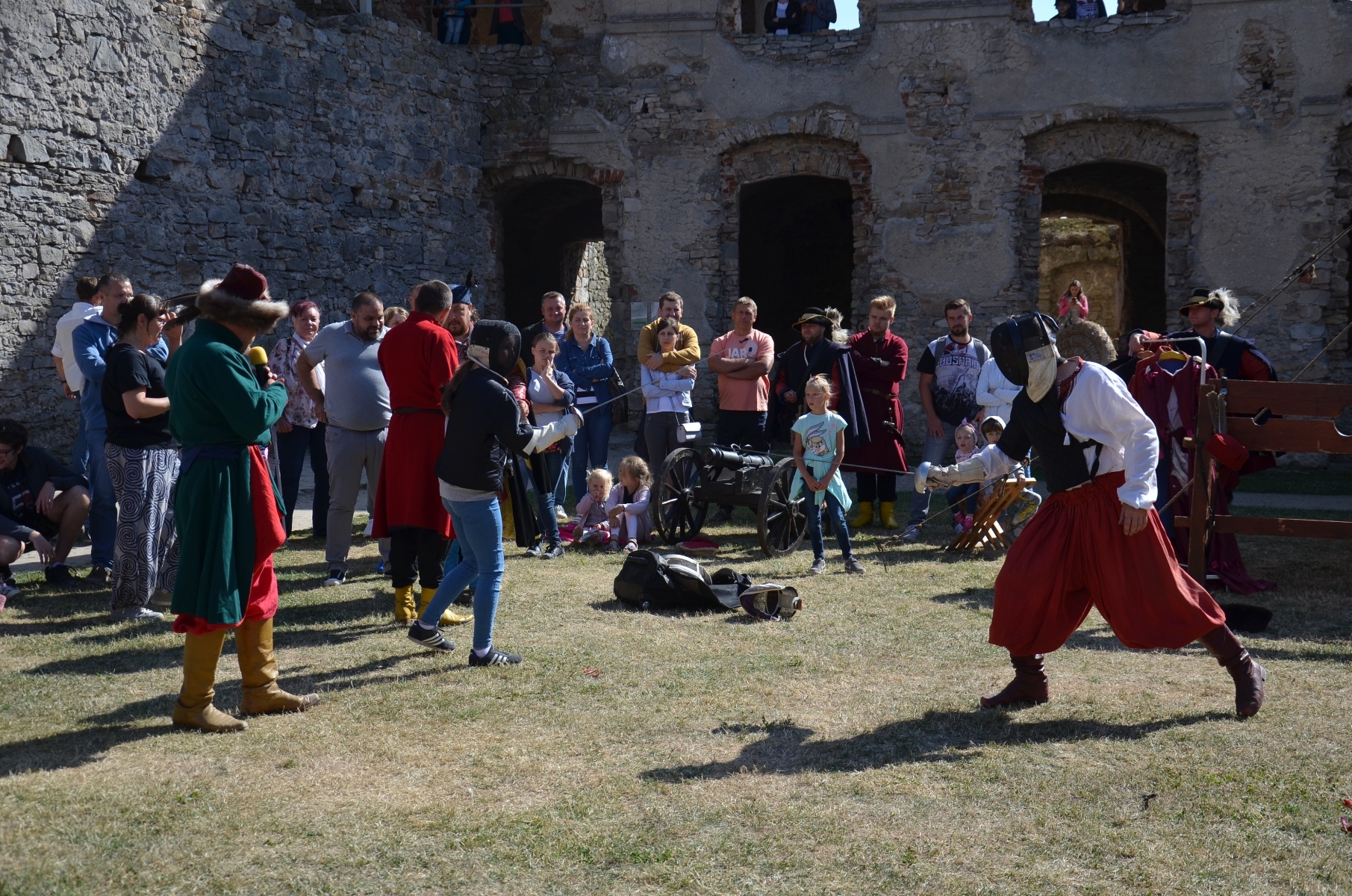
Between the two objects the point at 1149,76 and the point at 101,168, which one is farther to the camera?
the point at 1149,76

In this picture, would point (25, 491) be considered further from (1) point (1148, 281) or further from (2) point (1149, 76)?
(1) point (1148, 281)

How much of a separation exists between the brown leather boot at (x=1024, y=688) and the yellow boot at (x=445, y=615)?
9.07 ft

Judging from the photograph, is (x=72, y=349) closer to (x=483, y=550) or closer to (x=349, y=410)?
(x=349, y=410)

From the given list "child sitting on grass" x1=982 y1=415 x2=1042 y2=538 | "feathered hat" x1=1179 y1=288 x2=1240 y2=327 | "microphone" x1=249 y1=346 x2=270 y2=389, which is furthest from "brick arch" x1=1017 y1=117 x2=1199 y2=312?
"microphone" x1=249 y1=346 x2=270 y2=389

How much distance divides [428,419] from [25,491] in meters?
3.00

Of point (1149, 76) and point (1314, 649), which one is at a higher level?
point (1149, 76)

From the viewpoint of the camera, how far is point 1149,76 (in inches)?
520

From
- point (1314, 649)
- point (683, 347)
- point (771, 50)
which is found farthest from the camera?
point (771, 50)

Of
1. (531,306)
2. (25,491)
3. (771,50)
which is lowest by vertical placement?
(25,491)

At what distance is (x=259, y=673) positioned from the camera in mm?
4438

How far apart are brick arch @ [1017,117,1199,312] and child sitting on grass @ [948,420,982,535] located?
5.51 meters

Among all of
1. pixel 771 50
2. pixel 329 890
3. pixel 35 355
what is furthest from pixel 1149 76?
pixel 329 890

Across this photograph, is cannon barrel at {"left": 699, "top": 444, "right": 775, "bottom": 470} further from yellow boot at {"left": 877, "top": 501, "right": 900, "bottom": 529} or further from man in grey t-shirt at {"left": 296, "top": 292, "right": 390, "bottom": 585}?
man in grey t-shirt at {"left": 296, "top": 292, "right": 390, "bottom": 585}

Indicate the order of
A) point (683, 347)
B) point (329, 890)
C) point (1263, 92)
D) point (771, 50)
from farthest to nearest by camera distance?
1. point (771, 50)
2. point (1263, 92)
3. point (683, 347)
4. point (329, 890)
